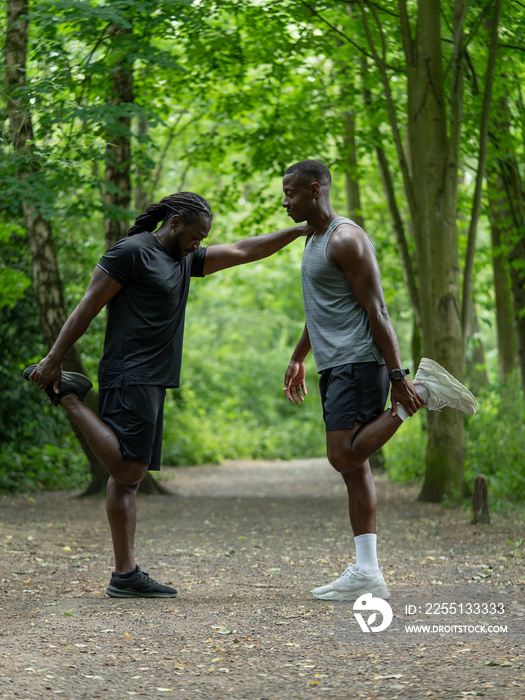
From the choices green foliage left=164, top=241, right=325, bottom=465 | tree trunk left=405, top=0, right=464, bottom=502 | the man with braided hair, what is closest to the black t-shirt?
the man with braided hair

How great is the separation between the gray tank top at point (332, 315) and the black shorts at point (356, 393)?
46mm

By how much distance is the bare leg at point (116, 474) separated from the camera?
13.5 ft

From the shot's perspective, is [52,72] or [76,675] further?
[52,72]

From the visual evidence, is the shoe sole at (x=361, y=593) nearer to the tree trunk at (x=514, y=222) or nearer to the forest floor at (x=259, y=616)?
the forest floor at (x=259, y=616)

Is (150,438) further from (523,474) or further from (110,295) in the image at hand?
(523,474)

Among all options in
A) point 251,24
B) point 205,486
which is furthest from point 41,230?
point 205,486

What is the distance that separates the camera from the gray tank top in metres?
4.01

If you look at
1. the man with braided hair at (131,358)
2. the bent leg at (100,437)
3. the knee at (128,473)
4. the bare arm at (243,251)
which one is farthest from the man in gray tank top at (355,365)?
the bent leg at (100,437)

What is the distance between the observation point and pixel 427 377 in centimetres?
407

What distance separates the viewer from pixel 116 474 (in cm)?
419

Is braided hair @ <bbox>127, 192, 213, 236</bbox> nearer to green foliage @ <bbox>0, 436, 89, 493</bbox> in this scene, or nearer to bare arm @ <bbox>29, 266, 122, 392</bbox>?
bare arm @ <bbox>29, 266, 122, 392</bbox>

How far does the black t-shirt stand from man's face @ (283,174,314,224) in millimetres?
737

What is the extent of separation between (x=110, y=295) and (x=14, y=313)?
7273 millimetres

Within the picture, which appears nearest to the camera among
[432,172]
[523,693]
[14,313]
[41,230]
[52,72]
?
[523,693]
